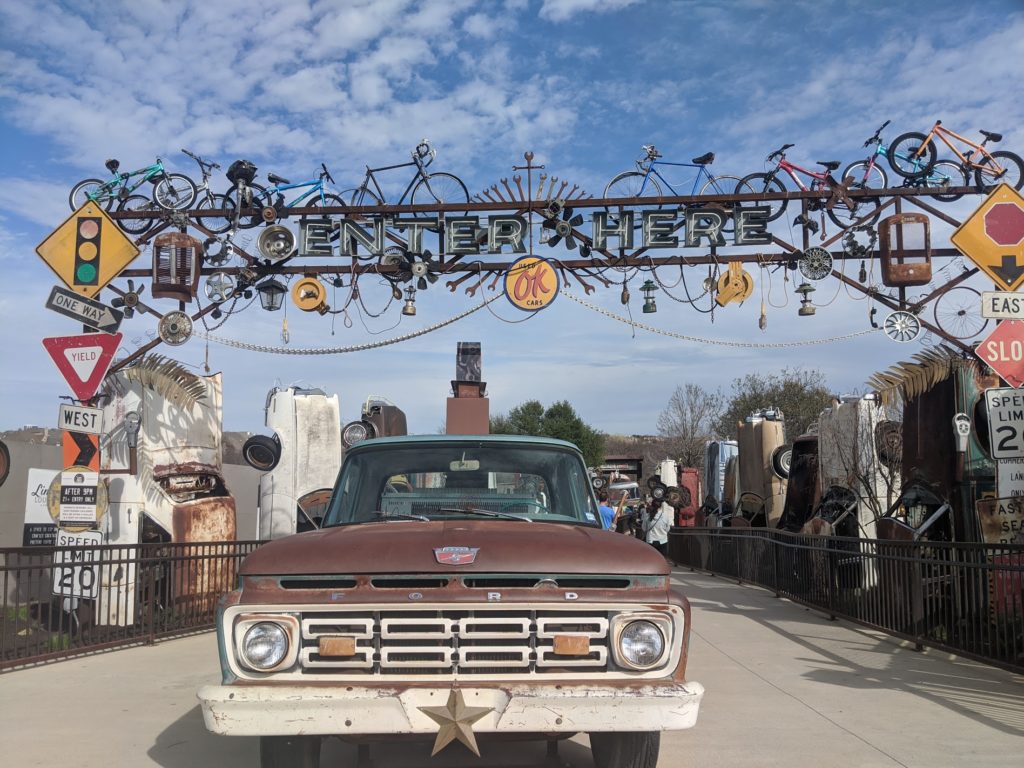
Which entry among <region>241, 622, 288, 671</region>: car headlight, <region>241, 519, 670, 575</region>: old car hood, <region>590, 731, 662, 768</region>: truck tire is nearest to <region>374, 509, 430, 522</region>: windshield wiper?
<region>241, 519, 670, 575</region>: old car hood

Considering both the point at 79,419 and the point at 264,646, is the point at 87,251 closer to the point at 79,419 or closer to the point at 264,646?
the point at 79,419

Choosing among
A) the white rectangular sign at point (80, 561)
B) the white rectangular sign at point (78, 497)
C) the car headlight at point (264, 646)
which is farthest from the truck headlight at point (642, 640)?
the white rectangular sign at point (78, 497)

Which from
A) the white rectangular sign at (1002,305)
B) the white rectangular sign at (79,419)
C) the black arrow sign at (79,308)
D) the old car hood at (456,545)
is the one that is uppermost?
the black arrow sign at (79,308)

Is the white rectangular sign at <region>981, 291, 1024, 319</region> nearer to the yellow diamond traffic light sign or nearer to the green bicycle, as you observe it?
the yellow diamond traffic light sign

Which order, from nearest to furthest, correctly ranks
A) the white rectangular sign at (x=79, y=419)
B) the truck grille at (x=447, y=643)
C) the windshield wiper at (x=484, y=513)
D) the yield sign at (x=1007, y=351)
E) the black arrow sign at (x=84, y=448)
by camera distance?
the truck grille at (x=447, y=643) → the windshield wiper at (x=484, y=513) → the yield sign at (x=1007, y=351) → the white rectangular sign at (x=79, y=419) → the black arrow sign at (x=84, y=448)

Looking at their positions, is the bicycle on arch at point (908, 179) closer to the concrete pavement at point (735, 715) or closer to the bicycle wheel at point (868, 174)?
the bicycle wheel at point (868, 174)

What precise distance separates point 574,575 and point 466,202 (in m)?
11.7

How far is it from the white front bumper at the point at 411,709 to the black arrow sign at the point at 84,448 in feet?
20.4

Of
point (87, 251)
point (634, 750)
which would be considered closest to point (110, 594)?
point (87, 251)

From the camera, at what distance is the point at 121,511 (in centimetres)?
1134

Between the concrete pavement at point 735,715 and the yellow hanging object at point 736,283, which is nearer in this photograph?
the concrete pavement at point 735,715

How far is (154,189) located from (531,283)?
21.8 feet

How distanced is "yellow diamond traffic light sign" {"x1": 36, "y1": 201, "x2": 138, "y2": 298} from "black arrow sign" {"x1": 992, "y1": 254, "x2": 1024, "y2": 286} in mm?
8829

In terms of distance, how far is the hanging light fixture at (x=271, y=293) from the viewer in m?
15.2
